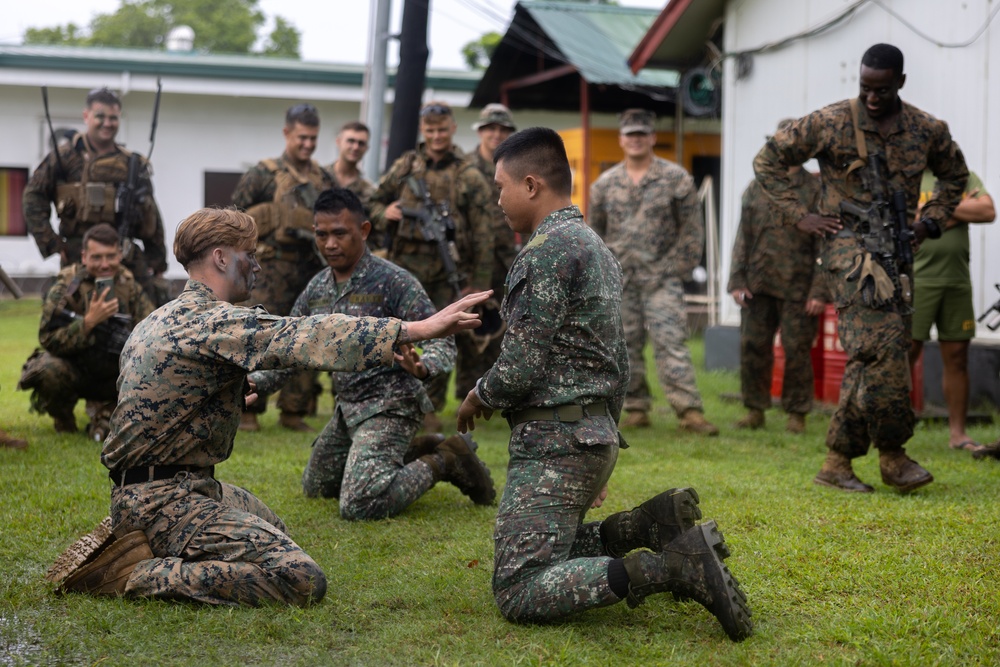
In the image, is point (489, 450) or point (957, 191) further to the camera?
point (489, 450)

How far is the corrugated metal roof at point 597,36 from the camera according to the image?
16.8 meters

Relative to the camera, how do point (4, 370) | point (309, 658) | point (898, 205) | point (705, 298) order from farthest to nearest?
point (705, 298), point (4, 370), point (898, 205), point (309, 658)

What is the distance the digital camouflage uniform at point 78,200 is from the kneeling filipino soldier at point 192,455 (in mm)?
4697

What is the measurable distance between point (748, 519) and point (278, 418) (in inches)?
193

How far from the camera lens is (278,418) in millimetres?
9492

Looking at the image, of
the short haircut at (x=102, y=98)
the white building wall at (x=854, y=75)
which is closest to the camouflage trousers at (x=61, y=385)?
the short haircut at (x=102, y=98)

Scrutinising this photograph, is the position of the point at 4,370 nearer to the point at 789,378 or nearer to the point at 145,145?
the point at 789,378

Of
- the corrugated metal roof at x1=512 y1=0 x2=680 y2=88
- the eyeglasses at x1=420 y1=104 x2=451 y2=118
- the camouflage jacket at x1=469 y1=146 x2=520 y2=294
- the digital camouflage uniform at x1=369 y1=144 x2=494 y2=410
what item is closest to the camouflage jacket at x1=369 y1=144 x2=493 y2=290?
the digital camouflage uniform at x1=369 y1=144 x2=494 y2=410

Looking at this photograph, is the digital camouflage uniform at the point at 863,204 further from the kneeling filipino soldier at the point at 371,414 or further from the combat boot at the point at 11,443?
the combat boot at the point at 11,443

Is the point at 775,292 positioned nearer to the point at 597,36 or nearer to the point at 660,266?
the point at 660,266

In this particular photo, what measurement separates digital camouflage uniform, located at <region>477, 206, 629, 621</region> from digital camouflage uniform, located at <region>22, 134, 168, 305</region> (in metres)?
5.60

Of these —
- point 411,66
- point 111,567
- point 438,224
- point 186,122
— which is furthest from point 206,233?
point 186,122

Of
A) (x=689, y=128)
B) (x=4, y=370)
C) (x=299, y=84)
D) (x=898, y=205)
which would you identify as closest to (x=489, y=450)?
(x=898, y=205)

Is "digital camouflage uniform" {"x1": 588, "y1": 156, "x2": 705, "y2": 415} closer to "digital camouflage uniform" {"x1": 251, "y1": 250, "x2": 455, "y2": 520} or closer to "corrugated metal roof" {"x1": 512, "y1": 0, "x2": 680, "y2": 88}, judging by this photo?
"digital camouflage uniform" {"x1": 251, "y1": 250, "x2": 455, "y2": 520}
